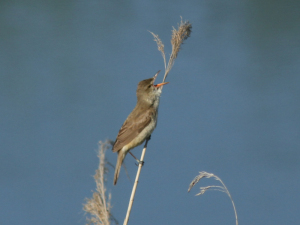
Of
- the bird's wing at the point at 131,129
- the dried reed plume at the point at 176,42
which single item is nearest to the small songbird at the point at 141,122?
the bird's wing at the point at 131,129

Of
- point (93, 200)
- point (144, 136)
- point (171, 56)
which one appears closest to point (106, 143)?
point (93, 200)

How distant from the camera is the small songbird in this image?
2715 mm

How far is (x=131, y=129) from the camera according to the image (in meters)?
2.76

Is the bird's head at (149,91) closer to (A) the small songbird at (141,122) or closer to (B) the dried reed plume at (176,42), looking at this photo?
(A) the small songbird at (141,122)

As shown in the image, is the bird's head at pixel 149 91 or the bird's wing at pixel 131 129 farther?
the bird's head at pixel 149 91

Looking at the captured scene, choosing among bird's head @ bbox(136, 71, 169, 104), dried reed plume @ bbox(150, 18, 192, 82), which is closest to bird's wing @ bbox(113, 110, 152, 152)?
bird's head @ bbox(136, 71, 169, 104)

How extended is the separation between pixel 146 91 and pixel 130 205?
1150 millimetres

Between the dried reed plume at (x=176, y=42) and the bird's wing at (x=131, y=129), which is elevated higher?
the dried reed plume at (x=176, y=42)

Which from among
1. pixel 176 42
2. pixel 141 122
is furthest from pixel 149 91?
pixel 176 42

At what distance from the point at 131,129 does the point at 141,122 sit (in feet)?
0.29

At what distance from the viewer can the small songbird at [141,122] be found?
2.71 m

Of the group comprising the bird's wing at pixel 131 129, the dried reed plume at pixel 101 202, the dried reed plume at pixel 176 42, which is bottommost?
the dried reed plume at pixel 101 202

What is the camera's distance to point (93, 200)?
1734 mm

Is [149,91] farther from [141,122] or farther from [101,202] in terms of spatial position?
[101,202]
